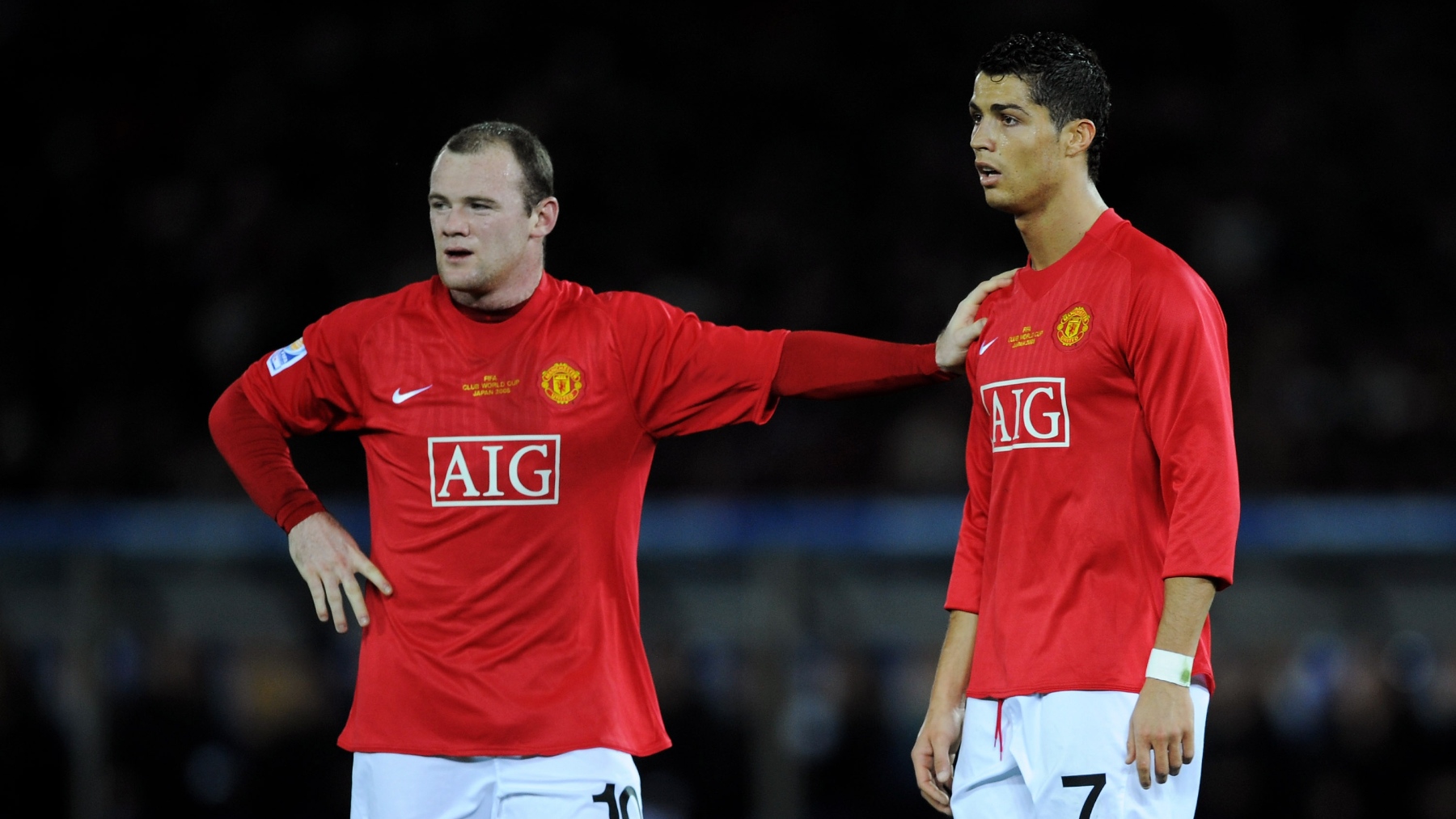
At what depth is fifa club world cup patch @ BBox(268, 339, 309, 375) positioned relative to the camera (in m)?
4.12

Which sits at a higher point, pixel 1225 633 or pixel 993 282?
pixel 993 282

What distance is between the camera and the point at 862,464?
365 inches

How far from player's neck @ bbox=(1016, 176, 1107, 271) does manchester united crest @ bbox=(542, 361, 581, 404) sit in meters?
1.12

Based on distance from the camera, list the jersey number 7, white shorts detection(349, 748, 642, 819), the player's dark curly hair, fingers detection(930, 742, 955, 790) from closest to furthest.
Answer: the jersey number 7 < the player's dark curly hair < fingers detection(930, 742, 955, 790) < white shorts detection(349, 748, 642, 819)

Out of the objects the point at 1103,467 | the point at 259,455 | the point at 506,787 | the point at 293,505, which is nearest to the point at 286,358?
the point at 259,455

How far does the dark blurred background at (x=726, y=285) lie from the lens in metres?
7.25

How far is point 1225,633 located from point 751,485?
293 centimetres

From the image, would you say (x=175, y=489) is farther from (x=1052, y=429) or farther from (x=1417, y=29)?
(x=1417, y=29)

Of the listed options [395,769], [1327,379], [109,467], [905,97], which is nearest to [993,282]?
[395,769]

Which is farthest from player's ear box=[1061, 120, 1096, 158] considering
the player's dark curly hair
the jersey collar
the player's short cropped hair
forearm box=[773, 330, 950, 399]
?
the player's short cropped hair

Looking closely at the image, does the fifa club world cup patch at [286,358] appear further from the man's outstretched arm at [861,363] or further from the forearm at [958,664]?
the forearm at [958,664]

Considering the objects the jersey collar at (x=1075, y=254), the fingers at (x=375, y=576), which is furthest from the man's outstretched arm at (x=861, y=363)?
the fingers at (x=375, y=576)

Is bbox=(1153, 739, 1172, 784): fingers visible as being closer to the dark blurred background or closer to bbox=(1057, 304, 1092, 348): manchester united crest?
bbox=(1057, 304, 1092, 348): manchester united crest

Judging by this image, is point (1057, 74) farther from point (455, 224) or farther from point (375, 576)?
point (375, 576)
